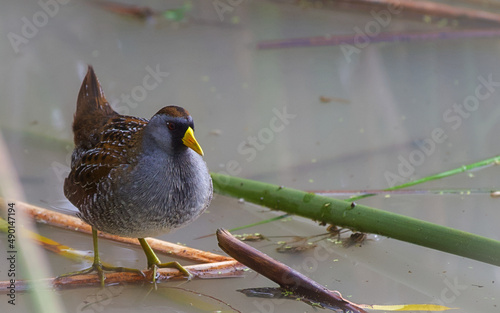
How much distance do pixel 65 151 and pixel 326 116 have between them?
1996mm

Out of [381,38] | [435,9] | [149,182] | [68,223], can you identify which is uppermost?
[435,9]

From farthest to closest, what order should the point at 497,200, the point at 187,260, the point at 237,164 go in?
the point at 237,164, the point at 497,200, the point at 187,260

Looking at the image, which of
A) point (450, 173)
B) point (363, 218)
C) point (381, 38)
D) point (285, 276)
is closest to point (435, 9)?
point (381, 38)

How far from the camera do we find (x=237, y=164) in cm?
440

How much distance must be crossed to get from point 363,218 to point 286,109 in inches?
78.8

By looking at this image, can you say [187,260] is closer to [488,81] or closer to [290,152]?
[290,152]

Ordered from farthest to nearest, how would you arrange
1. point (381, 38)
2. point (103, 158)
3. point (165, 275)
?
point (381, 38) < point (165, 275) < point (103, 158)

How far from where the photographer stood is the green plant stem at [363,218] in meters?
2.90

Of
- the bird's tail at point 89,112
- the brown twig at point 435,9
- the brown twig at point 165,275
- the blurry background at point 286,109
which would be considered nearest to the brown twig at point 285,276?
the blurry background at point 286,109

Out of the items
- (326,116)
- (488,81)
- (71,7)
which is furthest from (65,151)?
(488,81)

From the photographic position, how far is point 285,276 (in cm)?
306

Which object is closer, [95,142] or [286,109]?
[95,142]

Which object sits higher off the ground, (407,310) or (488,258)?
(488,258)

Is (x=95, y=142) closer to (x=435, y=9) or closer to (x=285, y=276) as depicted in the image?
(x=285, y=276)
